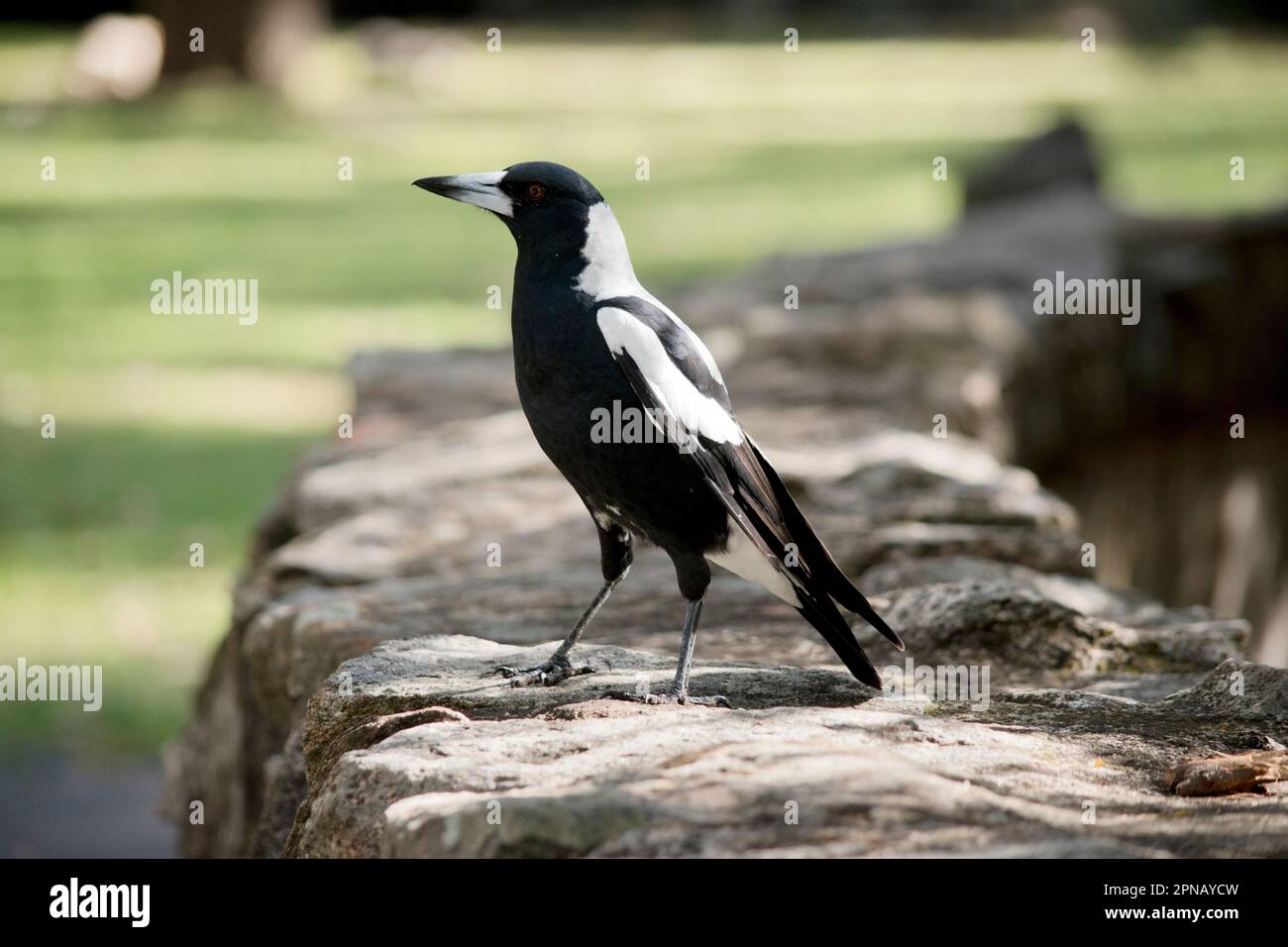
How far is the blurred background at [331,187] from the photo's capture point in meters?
6.84

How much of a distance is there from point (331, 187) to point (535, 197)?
1199cm

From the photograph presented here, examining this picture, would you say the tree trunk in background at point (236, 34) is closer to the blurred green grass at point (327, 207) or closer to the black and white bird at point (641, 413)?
the blurred green grass at point (327, 207)

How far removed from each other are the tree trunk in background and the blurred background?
0.04 metres

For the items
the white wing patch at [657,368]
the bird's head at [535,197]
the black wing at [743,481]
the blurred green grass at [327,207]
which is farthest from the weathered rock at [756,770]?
the blurred green grass at [327,207]

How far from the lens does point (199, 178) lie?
14867mm

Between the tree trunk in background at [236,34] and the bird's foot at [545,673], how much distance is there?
15.7 m

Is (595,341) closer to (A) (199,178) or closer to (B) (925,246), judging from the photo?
(B) (925,246)

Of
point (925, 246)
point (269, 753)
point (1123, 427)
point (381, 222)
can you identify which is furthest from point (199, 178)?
point (269, 753)

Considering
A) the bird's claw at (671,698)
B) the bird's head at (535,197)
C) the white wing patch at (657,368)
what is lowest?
the bird's claw at (671,698)

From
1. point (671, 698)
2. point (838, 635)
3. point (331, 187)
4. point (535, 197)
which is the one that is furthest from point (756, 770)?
point (331, 187)

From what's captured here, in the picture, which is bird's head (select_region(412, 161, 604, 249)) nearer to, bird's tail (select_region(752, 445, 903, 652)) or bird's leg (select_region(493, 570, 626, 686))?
bird's tail (select_region(752, 445, 903, 652))

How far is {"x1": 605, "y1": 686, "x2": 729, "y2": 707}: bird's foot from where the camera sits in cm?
299

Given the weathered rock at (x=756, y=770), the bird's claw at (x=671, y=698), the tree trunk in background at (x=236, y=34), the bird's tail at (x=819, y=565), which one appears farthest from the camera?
the tree trunk in background at (x=236, y=34)
